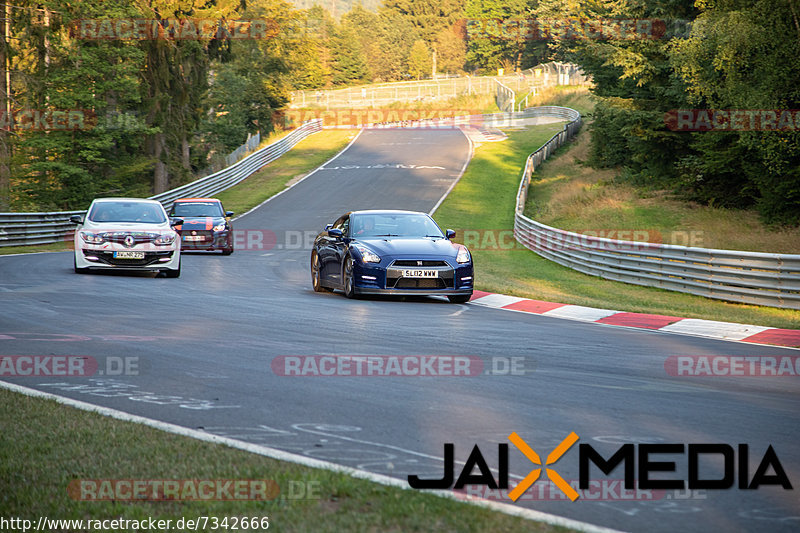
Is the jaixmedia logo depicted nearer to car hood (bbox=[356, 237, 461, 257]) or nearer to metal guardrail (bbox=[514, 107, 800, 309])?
car hood (bbox=[356, 237, 461, 257])

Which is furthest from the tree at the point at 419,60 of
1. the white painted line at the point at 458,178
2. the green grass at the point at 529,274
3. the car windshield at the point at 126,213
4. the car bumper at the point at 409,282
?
the car bumper at the point at 409,282

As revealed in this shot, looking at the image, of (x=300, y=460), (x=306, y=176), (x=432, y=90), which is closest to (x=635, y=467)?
(x=300, y=460)

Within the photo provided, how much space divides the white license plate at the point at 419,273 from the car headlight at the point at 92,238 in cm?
A: 706

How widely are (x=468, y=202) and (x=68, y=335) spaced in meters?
33.0

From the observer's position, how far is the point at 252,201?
44312 mm

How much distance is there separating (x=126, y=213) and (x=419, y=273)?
310 inches

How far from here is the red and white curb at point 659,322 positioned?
11.7 meters

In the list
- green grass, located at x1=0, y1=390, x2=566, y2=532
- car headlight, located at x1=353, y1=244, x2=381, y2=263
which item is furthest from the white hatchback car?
green grass, located at x1=0, y1=390, x2=566, y2=532

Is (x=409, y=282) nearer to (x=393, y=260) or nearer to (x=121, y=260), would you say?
(x=393, y=260)

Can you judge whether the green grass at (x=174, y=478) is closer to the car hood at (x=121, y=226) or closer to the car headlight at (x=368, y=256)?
the car headlight at (x=368, y=256)

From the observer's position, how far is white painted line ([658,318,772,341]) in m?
11.8

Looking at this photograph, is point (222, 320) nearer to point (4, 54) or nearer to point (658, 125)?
point (658, 125)

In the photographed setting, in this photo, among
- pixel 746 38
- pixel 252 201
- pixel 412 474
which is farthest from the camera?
pixel 252 201

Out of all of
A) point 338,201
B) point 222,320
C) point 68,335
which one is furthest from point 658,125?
point 68,335
